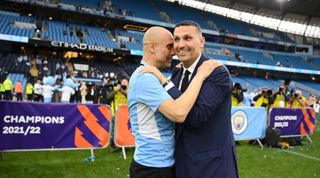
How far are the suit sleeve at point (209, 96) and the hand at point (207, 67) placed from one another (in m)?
A: 0.03

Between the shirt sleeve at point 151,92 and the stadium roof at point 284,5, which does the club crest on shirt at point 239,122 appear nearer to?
the shirt sleeve at point 151,92

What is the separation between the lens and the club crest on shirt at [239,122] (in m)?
8.70

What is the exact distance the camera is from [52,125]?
607 cm

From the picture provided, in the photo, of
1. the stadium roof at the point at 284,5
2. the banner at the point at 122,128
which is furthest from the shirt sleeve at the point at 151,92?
the stadium roof at the point at 284,5

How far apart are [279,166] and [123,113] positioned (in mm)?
3941

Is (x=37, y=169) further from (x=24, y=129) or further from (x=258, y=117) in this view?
(x=258, y=117)

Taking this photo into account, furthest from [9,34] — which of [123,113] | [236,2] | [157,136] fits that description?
[236,2]

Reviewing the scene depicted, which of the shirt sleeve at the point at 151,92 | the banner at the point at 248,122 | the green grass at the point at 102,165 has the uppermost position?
the shirt sleeve at the point at 151,92

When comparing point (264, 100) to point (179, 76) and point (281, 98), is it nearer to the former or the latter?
point (281, 98)

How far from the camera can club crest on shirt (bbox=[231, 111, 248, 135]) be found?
8.70 m

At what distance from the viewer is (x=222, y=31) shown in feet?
154

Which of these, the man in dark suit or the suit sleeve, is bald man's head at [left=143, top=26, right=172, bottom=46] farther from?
the suit sleeve

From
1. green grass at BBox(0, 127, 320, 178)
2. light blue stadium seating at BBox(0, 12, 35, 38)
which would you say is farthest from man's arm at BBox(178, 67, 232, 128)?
light blue stadium seating at BBox(0, 12, 35, 38)

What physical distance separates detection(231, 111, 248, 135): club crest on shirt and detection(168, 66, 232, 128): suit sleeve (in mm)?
6806
